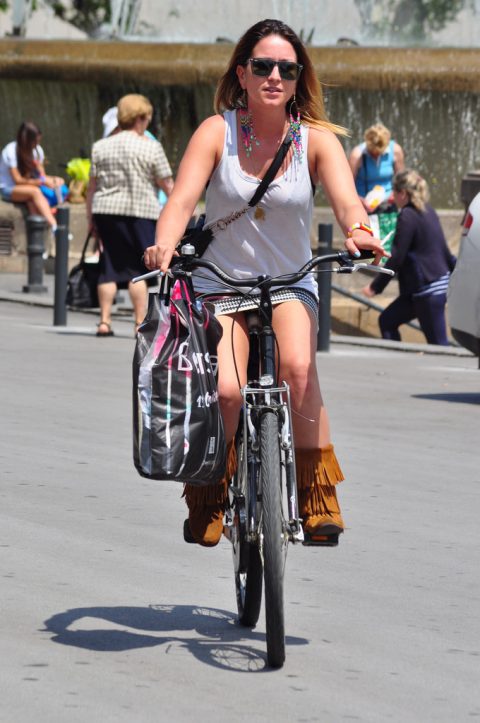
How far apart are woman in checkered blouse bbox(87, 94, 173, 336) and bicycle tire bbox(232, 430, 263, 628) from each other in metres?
8.87

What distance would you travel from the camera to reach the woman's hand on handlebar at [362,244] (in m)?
5.44

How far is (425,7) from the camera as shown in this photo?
90.4ft

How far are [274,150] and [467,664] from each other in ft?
5.21

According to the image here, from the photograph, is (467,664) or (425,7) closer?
(467,664)

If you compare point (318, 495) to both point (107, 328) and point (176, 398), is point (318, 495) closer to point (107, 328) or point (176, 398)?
point (176, 398)

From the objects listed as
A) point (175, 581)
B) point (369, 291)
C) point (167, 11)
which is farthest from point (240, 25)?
point (175, 581)

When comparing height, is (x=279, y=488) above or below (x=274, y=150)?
below

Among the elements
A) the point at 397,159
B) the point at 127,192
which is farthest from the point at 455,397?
the point at 397,159

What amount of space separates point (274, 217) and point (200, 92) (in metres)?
18.3

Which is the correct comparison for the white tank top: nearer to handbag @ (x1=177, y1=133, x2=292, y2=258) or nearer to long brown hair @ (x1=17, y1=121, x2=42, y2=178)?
handbag @ (x1=177, y1=133, x2=292, y2=258)

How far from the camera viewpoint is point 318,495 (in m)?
5.71

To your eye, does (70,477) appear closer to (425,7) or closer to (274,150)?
(274,150)

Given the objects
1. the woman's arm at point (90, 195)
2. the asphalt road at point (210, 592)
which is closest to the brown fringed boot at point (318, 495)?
the asphalt road at point (210, 592)

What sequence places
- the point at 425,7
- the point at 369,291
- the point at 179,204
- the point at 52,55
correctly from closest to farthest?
1. the point at 179,204
2. the point at 369,291
3. the point at 52,55
4. the point at 425,7
